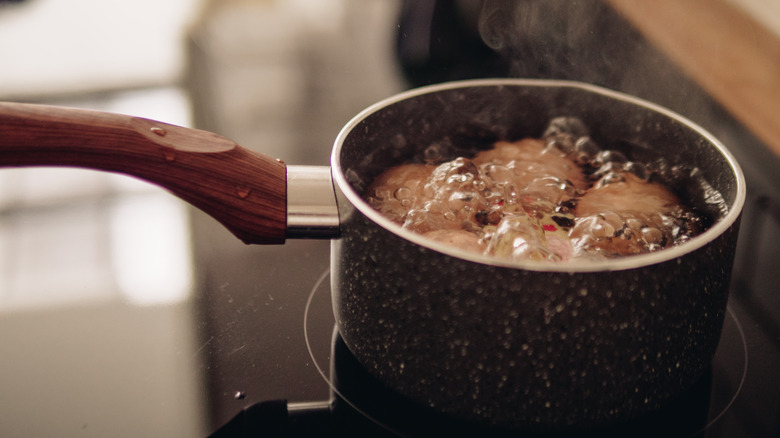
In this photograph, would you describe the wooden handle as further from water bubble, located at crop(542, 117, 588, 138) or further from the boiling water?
water bubble, located at crop(542, 117, 588, 138)

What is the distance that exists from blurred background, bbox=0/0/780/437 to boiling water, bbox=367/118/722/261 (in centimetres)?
15

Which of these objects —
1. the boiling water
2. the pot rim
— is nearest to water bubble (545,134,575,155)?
the boiling water

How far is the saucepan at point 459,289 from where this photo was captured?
50cm

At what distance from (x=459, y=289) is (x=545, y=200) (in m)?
0.25

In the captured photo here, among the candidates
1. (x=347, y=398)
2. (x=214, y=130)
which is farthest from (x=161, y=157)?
(x=214, y=130)

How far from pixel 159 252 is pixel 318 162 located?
264 millimetres

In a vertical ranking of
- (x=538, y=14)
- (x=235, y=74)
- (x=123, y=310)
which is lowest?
(x=123, y=310)

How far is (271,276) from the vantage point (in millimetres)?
803

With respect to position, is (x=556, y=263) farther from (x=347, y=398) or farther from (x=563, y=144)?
(x=563, y=144)

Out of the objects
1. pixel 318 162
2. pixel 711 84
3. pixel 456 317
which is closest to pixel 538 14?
pixel 711 84

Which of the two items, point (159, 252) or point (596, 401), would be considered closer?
point (596, 401)

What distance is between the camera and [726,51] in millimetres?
1042

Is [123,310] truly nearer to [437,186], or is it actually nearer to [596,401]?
[437,186]

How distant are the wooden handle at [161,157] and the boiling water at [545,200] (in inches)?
5.7
